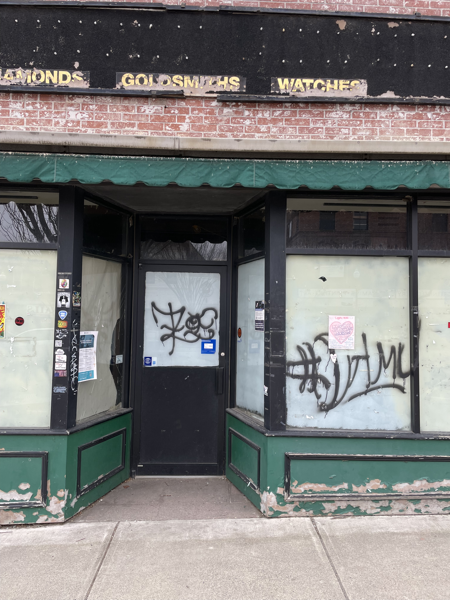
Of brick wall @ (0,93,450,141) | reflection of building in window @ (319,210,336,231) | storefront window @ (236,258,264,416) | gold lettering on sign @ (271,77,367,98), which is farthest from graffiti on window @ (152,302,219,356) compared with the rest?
gold lettering on sign @ (271,77,367,98)

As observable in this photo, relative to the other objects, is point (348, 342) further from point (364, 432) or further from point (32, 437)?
point (32, 437)

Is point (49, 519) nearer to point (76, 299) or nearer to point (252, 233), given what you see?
point (76, 299)

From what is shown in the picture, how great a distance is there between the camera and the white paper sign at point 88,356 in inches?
171

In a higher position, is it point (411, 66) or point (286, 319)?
point (411, 66)

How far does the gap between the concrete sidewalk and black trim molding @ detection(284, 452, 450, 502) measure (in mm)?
185

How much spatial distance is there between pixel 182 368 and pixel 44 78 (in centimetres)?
347

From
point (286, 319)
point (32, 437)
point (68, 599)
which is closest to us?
point (68, 599)

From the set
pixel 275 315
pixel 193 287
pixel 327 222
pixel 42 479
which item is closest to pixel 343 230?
pixel 327 222

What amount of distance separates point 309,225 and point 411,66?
6.55ft

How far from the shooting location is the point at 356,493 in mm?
4055

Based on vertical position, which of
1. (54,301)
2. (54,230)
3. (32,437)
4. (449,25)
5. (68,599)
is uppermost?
(449,25)

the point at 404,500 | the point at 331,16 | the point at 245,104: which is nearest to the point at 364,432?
the point at 404,500

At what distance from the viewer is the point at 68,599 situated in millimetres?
2814

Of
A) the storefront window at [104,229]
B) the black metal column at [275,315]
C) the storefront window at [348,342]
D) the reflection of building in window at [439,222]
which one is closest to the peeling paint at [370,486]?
the storefront window at [348,342]
